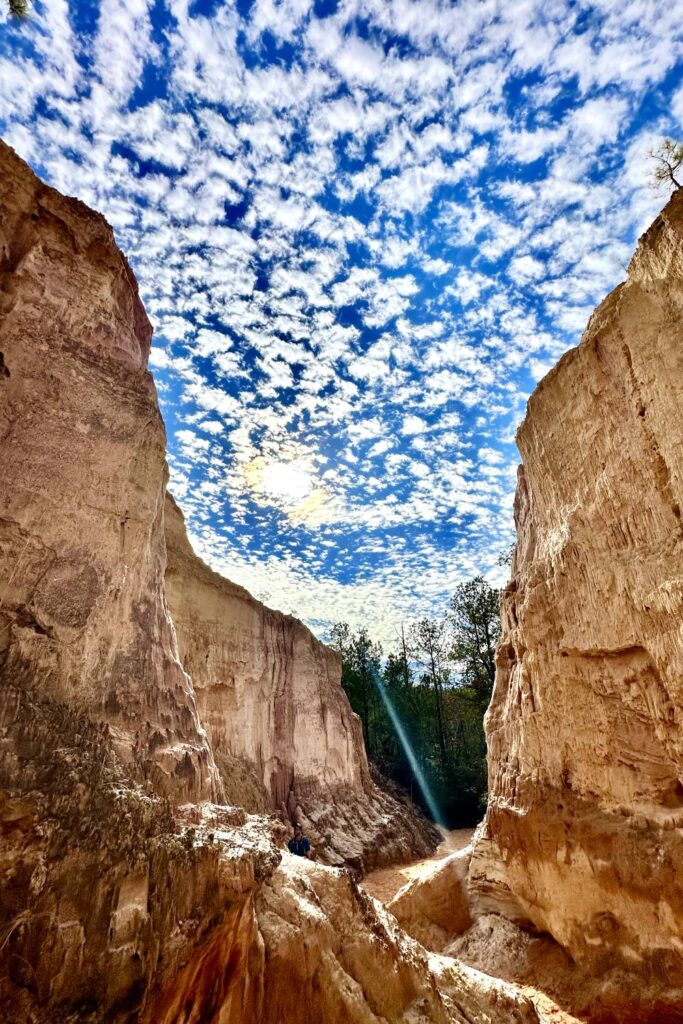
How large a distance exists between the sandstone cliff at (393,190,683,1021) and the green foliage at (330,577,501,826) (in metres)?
14.8

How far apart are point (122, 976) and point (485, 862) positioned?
25.3ft

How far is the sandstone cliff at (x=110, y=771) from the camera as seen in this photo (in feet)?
11.0

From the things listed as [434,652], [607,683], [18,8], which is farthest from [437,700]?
[18,8]

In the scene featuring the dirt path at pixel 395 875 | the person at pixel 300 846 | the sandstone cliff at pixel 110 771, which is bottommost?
the dirt path at pixel 395 875

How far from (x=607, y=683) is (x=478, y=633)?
1692 cm

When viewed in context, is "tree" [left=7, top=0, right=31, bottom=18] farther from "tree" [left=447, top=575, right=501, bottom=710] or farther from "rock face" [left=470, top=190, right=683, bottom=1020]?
"tree" [left=447, top=575, right=501, bottom=710]

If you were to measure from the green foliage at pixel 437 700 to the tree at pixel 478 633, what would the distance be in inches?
1.8

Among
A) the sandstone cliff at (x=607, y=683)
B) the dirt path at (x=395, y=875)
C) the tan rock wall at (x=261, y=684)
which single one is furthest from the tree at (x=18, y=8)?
the dirt path at (x=395, y=875)

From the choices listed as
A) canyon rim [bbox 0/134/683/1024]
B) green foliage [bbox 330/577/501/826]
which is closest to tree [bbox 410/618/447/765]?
green foliage [bbox 330/577/501/826]

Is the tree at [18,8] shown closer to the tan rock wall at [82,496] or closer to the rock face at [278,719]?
the tan rock wall at [82,496]

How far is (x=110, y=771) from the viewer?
4.21 m

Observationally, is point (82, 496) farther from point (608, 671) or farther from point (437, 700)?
point (437, 700)

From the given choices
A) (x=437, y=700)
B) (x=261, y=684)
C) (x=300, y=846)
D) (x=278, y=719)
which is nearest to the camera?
(x=300, y=846)

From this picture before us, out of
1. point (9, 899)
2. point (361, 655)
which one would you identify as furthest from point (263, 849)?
point (361, 655)
